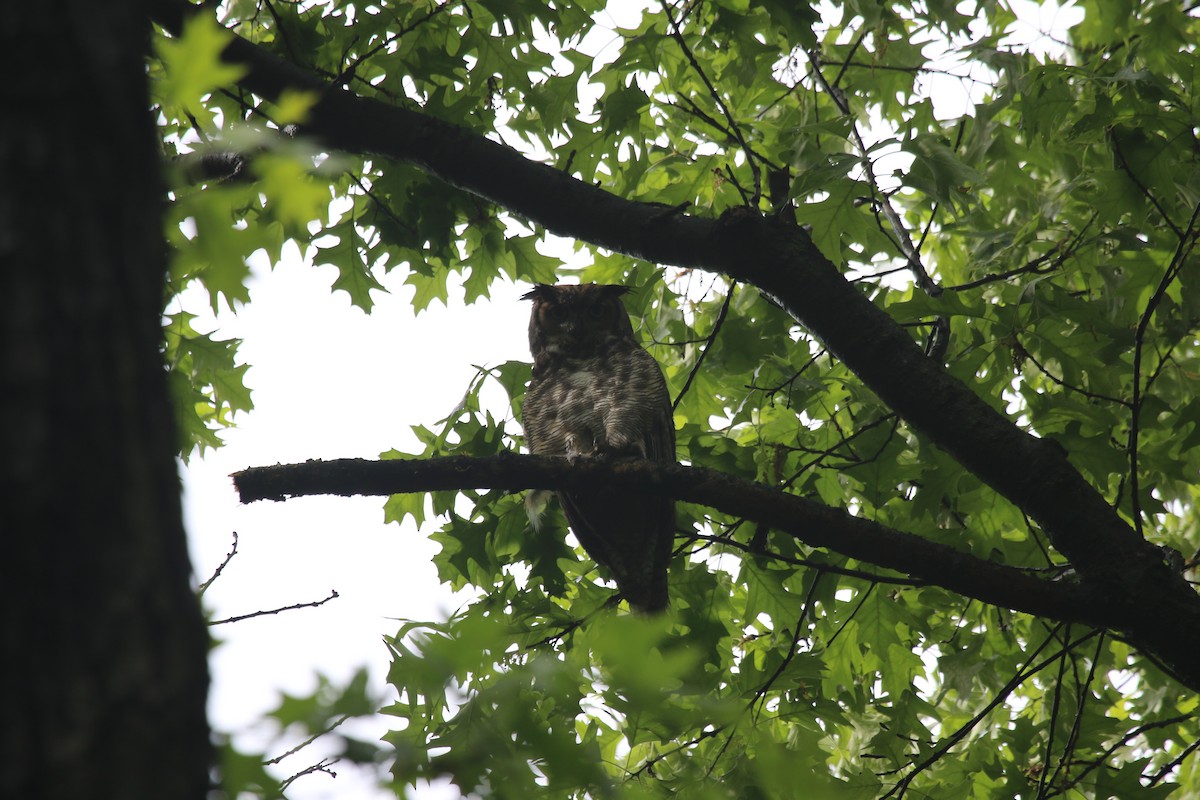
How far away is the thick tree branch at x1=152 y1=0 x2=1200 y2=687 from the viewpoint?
2.35 meters

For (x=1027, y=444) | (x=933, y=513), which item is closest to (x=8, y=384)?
(x=1027, y=444)

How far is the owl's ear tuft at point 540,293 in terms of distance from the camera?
5207 millimetres

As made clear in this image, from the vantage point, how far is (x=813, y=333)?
2971mm

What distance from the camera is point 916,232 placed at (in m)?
A: 6.22

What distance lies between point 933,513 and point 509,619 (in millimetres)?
1614

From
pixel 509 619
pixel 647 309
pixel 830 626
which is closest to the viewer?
pixel 509 619

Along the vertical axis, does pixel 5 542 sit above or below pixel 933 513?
below

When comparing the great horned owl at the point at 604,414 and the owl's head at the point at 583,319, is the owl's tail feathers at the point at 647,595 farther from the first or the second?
the owl's head at the point at 583,319

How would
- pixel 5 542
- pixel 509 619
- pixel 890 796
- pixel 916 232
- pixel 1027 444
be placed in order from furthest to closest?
pixel 916 232, pixel 509 619, pixel 890 796, pixel 1027 444, pixel 5 542

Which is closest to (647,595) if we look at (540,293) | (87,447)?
(540,293)

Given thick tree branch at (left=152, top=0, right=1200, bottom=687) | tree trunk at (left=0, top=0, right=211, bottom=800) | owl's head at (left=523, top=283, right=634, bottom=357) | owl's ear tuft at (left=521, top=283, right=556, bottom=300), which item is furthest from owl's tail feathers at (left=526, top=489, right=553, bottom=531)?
tree trunk at (left=0, top=0, right=211, bottom=800)

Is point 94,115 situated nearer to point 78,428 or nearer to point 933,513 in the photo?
point 78,428

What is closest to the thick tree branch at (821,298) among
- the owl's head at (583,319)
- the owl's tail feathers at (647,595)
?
the owl's tail feathers at (647,595)

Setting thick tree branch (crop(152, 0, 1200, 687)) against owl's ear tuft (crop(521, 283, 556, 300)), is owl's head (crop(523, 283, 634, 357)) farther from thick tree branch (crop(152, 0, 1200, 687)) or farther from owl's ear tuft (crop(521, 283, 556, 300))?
thick tree branch (crop(152, 0, 1200, 687))
